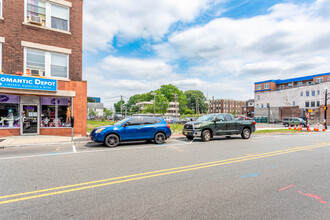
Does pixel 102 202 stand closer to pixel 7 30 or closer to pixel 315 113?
pixel 7 30

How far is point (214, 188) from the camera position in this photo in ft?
14.1

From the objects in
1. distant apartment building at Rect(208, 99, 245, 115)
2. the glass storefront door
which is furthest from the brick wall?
distant apartment building at Rect(208, 99, 245, 115)

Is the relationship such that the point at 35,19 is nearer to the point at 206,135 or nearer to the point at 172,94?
the point at 206,135

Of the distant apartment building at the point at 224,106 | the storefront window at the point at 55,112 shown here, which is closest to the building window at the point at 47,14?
the storefront window at the point at 55,112

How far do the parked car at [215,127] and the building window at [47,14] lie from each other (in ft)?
38.6

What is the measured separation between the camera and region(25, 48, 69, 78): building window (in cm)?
1305

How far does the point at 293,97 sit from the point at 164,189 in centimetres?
6257

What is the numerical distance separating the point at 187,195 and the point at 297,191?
246cm

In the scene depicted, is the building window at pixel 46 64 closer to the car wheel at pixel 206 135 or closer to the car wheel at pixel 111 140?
the car wheel at pixel 111 140

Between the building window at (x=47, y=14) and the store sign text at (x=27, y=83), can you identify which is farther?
the building window at (x=47, y=14)

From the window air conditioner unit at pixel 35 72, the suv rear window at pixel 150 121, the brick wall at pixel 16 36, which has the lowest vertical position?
the suv rear window at pixel 150 121

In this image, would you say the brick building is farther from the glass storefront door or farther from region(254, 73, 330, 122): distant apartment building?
region(254, 73, 330, 122): distant apartment building

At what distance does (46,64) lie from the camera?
1355 cm

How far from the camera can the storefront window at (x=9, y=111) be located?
12695 mm
